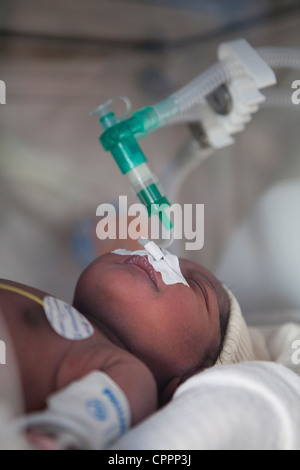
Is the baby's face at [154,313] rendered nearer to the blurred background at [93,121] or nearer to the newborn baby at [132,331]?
the newborn baby at [132,331]

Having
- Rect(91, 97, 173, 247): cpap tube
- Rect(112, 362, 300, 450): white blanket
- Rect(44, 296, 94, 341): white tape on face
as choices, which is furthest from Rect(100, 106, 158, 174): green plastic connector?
Rect(112, 362, 300, 450): white blanket

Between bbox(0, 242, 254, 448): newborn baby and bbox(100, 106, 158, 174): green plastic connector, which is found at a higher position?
bbox(100, 106, 158, 174): green plastic connector

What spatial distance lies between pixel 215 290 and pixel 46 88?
0.52 meters

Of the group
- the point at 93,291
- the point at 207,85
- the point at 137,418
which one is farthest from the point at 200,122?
the point at 137,418

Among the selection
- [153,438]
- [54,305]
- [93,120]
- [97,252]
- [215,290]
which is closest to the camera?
[153,438]

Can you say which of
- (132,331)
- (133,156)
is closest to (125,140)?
(133,156)

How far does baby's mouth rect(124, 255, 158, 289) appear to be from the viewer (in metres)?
0.68

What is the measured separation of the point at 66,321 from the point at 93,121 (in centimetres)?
53

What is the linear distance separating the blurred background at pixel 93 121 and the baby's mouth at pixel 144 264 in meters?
0.15

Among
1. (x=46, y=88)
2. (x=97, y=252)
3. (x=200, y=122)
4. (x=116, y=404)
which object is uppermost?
(x=46, y=88)

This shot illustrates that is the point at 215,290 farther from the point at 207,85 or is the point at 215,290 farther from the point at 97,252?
the point at 207,85

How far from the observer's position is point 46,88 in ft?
3.06

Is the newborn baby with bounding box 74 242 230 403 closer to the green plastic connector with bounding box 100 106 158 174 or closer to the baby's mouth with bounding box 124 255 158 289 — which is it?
the baby's mouth with bounding box 124 255 158 289

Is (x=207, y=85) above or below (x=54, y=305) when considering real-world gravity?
above
